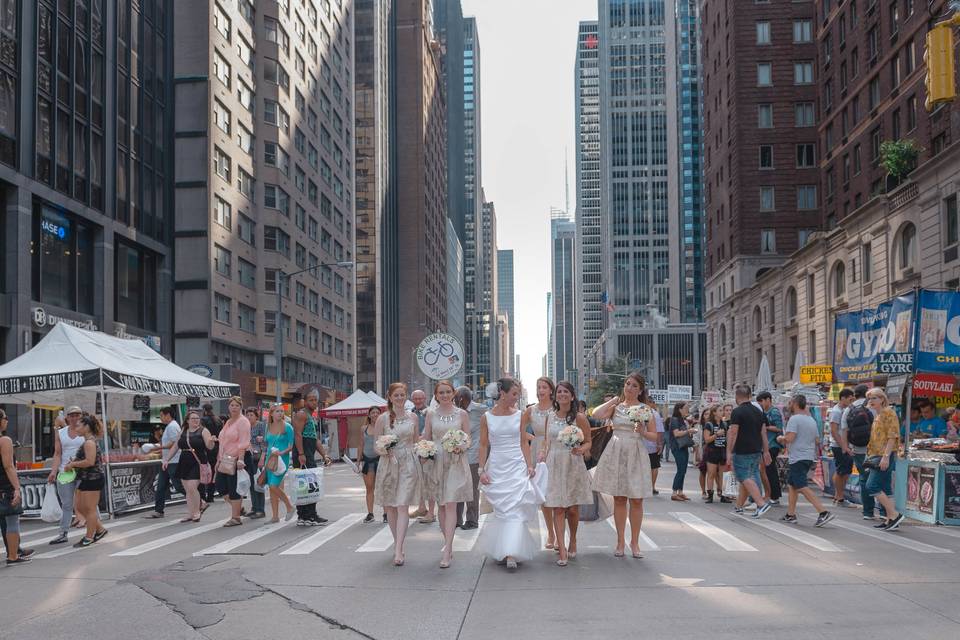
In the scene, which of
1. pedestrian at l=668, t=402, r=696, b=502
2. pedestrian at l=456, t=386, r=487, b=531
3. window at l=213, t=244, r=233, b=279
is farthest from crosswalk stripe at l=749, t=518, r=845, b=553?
window at l=213, t=244, r=233, b=279

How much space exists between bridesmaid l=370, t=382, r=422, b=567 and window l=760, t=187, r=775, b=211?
5791 centimetres

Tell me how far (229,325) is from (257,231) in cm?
763

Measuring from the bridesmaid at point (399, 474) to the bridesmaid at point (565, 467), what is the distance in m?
1.44

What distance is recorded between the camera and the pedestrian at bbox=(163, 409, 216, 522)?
15.5 meters

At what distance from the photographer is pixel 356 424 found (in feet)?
138

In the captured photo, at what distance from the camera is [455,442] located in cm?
1013

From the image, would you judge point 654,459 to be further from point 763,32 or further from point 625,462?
point 763,32

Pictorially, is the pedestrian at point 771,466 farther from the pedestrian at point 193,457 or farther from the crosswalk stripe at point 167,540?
the pedestrian at point 193,457

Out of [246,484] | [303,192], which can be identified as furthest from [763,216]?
[246,484]

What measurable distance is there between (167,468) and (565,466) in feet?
31.3

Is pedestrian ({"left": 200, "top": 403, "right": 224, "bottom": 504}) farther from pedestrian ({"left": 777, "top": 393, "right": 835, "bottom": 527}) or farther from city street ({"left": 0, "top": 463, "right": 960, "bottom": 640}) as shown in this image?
pedestrian ({"left": 777, "top": 393, "right": 835, "bottom": 527})

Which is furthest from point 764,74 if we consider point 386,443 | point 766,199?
point 386,443

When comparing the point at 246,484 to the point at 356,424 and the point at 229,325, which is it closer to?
the point at 356,424

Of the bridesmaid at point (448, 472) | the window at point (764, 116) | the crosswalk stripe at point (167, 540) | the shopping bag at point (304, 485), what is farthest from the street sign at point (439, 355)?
the window at point (764, 116)
